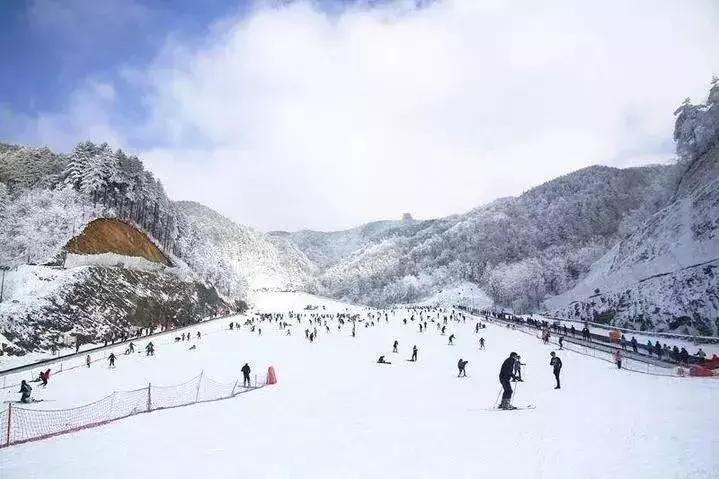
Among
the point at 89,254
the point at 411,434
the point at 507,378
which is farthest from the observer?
the point at 89,254

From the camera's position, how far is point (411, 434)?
11055 mm

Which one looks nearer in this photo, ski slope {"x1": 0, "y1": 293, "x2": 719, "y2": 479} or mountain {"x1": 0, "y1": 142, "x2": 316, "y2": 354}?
ski slope {"x1": 0, "y1": 293, "x2": 719, "y2": 479}

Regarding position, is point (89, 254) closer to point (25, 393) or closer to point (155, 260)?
point (155, 260)

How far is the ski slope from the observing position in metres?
8.20

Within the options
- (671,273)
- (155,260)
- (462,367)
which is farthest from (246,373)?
(155,260)

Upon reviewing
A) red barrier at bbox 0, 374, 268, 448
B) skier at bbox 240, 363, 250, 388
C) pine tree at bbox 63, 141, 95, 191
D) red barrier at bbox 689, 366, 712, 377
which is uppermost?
pine tree at bbox 63, 141, 95, 191

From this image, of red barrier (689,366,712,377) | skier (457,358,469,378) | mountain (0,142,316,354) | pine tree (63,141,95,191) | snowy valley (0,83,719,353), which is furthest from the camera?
pine tree (63,141,95,191)

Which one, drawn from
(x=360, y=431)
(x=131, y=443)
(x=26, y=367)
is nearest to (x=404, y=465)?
(x=360, y=431)

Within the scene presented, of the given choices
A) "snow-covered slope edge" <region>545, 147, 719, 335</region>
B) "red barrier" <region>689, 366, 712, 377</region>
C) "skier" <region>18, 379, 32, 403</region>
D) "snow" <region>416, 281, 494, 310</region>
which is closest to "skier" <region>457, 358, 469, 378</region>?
"red barrier" <region>689, 366, 712, 377</region>

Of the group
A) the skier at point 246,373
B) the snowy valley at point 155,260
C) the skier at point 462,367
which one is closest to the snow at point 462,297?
the snowy valley at point 155,260

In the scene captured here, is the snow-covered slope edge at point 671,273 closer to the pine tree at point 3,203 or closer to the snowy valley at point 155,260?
the snowy valley at point 155,260

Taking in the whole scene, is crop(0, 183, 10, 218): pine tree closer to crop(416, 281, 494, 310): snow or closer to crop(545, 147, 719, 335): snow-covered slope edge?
crop(545, 147, 719, 335): snow-covered slope edge

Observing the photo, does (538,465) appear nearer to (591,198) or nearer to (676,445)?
(676,445)

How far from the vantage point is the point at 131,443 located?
11.1m
